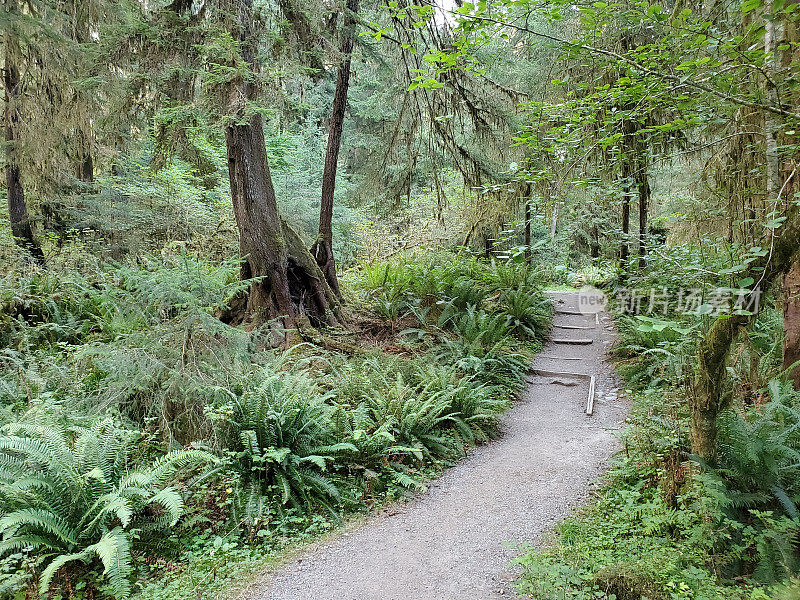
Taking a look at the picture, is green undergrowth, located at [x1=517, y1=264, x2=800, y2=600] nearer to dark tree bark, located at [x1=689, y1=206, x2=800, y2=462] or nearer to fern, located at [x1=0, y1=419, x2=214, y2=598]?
dark tree bark, located at [x1=689, y1=206, x2=800, y2=462]

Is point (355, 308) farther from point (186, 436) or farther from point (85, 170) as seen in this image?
point (85, 170)

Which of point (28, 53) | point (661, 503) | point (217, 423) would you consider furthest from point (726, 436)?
point (28, 53)

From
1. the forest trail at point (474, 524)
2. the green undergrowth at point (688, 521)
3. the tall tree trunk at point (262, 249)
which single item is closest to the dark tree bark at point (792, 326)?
the green undergrowth at point (688, 521)

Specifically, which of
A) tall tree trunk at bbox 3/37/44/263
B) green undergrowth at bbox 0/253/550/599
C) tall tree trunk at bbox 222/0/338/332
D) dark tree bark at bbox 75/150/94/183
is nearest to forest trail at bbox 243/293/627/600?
green undergrowth at bbox 0/253/550/599

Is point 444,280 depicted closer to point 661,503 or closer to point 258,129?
point 258,129

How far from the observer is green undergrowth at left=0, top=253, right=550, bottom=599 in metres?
3.60

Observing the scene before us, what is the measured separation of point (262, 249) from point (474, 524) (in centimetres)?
543

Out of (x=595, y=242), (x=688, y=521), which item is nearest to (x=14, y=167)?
(x=688, y=521)

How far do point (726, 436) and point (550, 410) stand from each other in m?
3.31

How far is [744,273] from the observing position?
3104mm

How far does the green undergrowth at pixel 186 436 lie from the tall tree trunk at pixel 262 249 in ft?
3.03

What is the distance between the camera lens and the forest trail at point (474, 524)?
3535 mm

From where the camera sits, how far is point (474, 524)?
4.34 metres

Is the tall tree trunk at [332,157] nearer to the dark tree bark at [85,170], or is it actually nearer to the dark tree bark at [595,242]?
the dark tree bark at [85,170]
